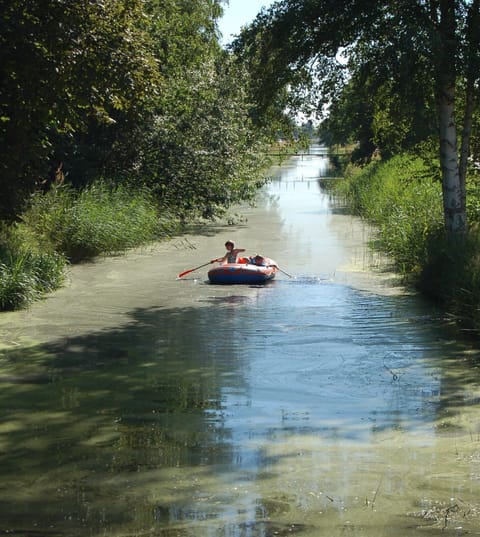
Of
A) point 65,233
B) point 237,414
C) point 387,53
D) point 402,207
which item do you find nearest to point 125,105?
point 387,53

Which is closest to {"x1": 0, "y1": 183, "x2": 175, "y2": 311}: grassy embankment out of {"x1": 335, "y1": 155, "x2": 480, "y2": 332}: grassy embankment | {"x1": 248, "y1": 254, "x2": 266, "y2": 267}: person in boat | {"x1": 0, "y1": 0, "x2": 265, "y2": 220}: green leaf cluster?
{"x1": 0, "y1": 0, "x2": 265, "y2": 220}: green leaf cluster

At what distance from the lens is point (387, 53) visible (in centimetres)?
1484

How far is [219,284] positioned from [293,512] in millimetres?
12082

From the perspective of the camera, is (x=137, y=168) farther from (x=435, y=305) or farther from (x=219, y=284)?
(x=435, y=305)

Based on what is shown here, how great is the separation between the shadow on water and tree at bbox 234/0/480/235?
11.9ft

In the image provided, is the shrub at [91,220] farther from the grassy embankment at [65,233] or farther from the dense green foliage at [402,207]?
the dense green foliage at [402,207]

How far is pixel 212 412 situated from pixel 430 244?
8.46 metres

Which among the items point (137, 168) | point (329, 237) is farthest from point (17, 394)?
point (329, 237)

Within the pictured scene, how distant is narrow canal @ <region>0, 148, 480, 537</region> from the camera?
21.9 ft

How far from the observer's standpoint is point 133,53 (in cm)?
1452

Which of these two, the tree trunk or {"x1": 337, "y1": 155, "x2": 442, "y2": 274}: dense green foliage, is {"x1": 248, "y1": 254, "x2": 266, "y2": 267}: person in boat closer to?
{"x1": 337, "y1": 155, "x2": 442, "y2": 274}: dense green foliage

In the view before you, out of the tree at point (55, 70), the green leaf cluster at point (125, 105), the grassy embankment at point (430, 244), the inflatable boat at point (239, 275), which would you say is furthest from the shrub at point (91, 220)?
the grassy embankment at point (430, 244)

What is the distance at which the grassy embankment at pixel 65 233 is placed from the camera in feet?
52.1

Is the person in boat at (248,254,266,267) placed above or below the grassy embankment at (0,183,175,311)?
below
